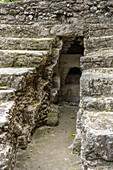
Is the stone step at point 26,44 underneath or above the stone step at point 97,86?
above

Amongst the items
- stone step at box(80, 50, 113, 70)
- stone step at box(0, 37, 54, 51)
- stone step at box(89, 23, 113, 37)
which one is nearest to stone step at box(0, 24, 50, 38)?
stone step at box(0, 37, 54, 51)

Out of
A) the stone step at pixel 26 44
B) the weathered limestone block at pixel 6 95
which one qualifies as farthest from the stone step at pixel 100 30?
the weathered limestone block at pixel 6 95

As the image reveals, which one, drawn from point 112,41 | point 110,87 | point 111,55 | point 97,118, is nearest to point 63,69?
point 112,41

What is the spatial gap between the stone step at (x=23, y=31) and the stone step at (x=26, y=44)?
39.3 inches

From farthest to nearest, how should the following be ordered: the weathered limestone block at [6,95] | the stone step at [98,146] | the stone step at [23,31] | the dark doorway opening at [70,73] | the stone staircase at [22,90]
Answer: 1. the dark doorway opening at [70,73]
2. the stone step at [23,31]
3. the weathered limestone block at [6,95]
4. the stone staircase at [22,90]
5. the stone step at [98,146]

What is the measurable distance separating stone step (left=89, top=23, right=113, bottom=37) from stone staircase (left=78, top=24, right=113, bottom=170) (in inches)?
33.6

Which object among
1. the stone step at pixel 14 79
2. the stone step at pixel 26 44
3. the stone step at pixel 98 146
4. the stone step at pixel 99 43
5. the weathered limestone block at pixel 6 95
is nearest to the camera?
the stone step at pixel 98 146

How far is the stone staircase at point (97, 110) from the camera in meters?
1.82

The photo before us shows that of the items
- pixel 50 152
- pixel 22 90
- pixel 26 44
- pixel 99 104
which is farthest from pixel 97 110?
pixel 26 44

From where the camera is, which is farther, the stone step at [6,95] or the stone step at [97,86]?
the stone step at [6,95]

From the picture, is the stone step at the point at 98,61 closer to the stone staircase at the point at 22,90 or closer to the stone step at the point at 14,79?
the stone staircase at the point at 22,90

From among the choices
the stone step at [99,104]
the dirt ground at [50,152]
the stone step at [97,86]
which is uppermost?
the stone step at [97,86]

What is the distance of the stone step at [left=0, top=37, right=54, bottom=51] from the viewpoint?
5824mm

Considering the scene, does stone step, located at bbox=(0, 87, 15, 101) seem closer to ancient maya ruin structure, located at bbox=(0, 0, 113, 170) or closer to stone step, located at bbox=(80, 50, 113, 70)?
ancient maya ruin structure, located at bbox=(0, 0, 113, 170)
